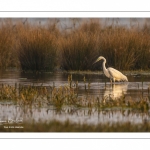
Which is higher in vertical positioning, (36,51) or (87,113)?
(36,51)

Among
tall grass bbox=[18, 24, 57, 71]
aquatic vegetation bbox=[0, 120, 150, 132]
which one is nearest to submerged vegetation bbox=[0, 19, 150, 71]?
tall grass bbox=[18, 24, 57, 71]

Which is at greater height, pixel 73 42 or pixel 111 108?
pixel 73 42

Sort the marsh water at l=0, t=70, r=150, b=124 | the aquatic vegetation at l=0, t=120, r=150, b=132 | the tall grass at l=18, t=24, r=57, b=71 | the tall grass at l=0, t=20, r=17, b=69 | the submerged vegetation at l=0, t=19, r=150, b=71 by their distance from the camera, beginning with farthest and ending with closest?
1. the tall grass at l=0, t=20, r=17, b=69
2. the tall grass at l=18, t=24, r=57, b=71
3. the submerged vegetation at l=0, t=19, r=150, b=71
4. the marsh water at l=0, t=70, r=150, b=124
5. the aquatic vegetation at l=0, t=120, r=150, b=132

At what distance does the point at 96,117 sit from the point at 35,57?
37.0 ft

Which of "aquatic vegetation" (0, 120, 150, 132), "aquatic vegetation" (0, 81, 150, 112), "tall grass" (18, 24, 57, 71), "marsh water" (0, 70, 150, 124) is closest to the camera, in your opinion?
"aquatic vegetation" (0, 120, 150, 132)

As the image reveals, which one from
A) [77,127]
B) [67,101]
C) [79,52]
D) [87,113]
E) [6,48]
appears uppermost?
[6,48]

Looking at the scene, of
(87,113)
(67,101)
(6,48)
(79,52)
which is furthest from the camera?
(6,48)

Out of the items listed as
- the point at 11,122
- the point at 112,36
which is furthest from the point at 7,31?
the point at 11,122

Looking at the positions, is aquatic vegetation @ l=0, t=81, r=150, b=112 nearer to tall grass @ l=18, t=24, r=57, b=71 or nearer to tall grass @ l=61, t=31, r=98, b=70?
tall grass @ l=61, t=31, r=98, b=70

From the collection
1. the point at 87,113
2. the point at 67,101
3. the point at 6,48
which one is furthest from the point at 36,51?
the point at 87,113

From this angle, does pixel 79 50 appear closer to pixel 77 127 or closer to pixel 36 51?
pixel 36 51

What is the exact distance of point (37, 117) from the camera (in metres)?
12.2

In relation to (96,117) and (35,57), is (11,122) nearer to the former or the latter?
(96,117)
